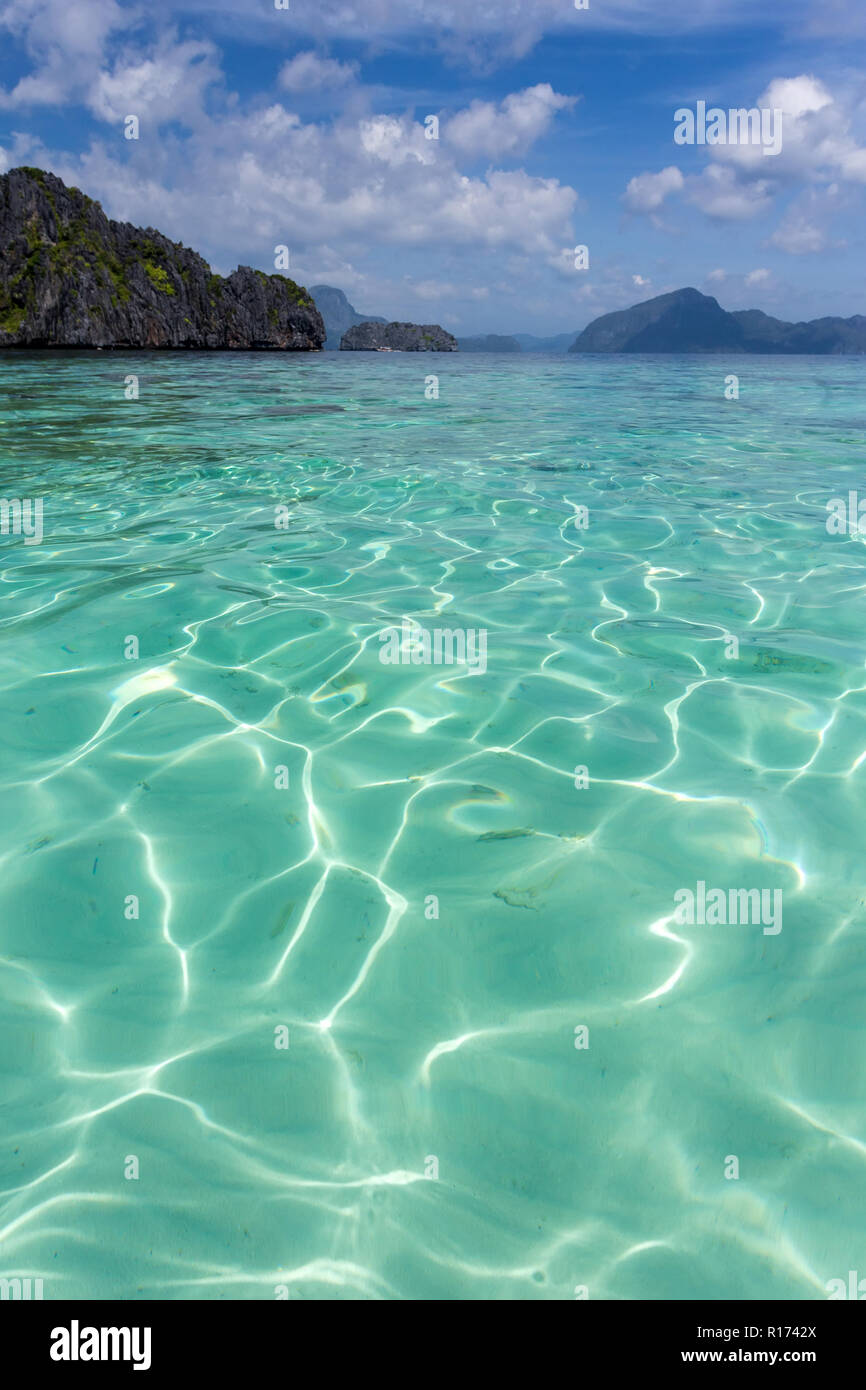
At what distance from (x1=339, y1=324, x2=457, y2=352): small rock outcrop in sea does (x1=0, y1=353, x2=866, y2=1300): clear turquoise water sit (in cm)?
19307

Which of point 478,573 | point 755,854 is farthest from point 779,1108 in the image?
point 478,573

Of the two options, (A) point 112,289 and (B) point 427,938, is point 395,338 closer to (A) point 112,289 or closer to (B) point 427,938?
(A) point 112,289

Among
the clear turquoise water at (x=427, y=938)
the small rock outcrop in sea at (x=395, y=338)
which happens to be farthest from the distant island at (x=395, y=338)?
the clear turquoise water at (x=427, y=938)

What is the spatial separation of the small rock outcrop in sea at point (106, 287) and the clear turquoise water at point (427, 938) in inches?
3758

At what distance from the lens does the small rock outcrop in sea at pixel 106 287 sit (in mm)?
85250

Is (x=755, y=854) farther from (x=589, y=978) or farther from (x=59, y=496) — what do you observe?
(x=59, y=496)

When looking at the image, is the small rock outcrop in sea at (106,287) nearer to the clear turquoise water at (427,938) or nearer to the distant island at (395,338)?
the distant island at (395,338)

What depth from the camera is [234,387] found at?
2672 centimetres

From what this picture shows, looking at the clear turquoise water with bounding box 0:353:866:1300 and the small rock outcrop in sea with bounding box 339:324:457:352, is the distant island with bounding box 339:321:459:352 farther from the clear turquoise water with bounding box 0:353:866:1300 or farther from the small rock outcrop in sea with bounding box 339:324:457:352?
the clear turquoise water with bounding box 0:353:866:1300

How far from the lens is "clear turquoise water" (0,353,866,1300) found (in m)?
1.83

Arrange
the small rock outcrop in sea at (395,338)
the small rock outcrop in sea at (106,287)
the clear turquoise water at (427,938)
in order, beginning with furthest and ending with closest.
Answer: the small rock outcrop in sea at (395,338), the small rock outcrop in sea at (106,287), the clear turquoise water at (427,938)

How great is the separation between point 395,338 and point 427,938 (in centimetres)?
20154

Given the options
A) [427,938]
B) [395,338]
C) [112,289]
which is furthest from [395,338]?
[427,938]

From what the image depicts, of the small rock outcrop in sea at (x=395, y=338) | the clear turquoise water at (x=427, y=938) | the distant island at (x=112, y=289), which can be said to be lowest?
the clear turquoise water at (x=427, y=938)
